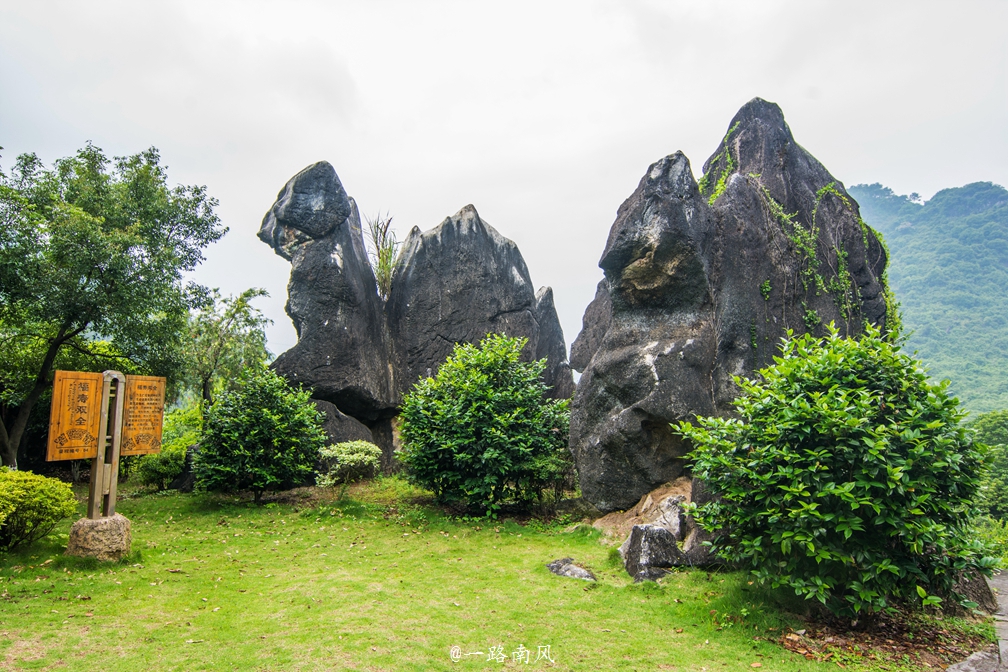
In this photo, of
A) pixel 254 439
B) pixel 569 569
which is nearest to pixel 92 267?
pixel 254 439

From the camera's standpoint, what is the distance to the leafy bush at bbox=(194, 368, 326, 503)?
35.9ft

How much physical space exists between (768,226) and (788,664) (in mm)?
8043

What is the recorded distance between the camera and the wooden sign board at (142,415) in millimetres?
7879

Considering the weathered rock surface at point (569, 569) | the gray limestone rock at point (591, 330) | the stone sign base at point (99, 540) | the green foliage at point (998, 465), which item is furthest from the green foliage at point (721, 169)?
the stone sign base at point (99, 540)

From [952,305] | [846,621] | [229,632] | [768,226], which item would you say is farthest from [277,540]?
[952,305]

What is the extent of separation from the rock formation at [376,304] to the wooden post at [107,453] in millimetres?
5981

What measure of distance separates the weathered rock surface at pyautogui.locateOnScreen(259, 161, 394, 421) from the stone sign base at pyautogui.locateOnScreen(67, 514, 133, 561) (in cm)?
657

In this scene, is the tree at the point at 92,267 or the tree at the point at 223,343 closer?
the tree at the point at 92,267

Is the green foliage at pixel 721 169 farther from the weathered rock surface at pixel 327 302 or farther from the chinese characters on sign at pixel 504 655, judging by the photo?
the chinese characters on sign at pixel 504 655

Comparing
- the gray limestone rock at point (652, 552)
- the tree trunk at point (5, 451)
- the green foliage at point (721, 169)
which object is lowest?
the gray limestone rock at point (652, 552)

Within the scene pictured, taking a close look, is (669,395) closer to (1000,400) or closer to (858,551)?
(858,551)

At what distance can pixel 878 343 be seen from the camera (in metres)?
5.80

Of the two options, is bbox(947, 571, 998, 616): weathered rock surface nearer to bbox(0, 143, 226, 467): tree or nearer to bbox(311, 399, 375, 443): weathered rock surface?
bbox(311, 399, 375, 443): weathered rock surface

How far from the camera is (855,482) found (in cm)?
504
